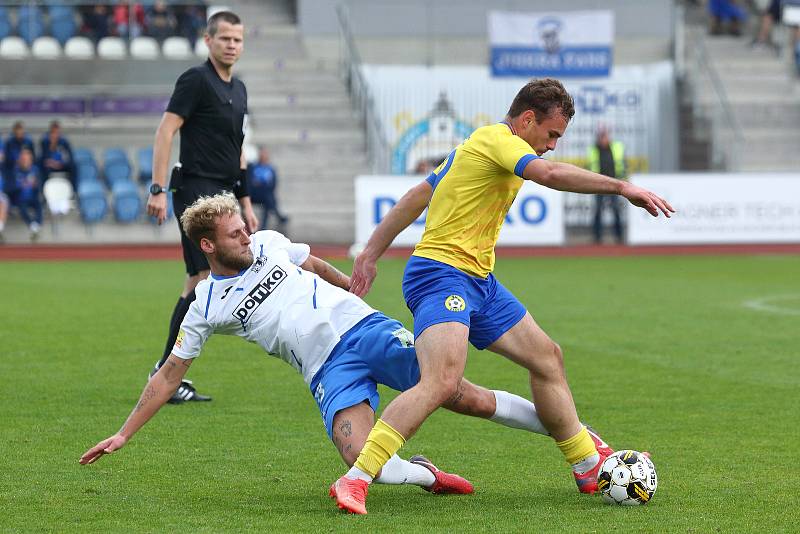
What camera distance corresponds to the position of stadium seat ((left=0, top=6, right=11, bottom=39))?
1096 inches

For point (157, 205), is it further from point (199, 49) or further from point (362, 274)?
point (199, 49)

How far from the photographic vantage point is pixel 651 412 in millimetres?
7992

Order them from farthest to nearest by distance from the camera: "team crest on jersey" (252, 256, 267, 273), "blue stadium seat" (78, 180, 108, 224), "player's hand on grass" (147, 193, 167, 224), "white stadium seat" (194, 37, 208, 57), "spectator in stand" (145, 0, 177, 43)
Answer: "spectator in stand" (145, 0, 177, 43) → "white stadium seat" (194, 37, 208, 57) → "blue stadium seat" (78, 180, 108, 224) → "player's hand on grass" (147, 193, 167, 224) → "team crest on jersey" (252, 256, 267, 273)

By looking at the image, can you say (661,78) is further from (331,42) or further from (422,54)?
(331,42)

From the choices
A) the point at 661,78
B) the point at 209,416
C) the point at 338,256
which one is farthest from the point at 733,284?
the point at 661,78

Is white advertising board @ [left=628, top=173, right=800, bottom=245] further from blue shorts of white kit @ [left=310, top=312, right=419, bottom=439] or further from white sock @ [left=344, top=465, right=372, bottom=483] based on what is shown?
white sock @ [left=344, top=465, right=372, bottom=483]

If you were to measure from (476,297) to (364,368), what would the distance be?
0.59m

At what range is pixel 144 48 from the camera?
90.1 ft

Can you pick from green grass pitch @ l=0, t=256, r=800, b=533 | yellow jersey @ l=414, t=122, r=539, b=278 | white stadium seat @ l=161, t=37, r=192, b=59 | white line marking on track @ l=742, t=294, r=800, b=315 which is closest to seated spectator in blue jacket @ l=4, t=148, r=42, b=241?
white stadium seat @ l=161, t=37, r=192, b=59

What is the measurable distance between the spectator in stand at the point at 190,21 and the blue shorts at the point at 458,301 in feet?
74.8

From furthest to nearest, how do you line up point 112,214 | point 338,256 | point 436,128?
point 436,128, point 112,214, point 338,256

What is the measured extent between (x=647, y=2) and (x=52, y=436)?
85.6ft

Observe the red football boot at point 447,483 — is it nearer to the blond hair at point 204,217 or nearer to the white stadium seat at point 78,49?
the blond hair at point 204,217

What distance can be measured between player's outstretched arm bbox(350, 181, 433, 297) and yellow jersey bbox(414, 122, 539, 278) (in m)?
0.17
